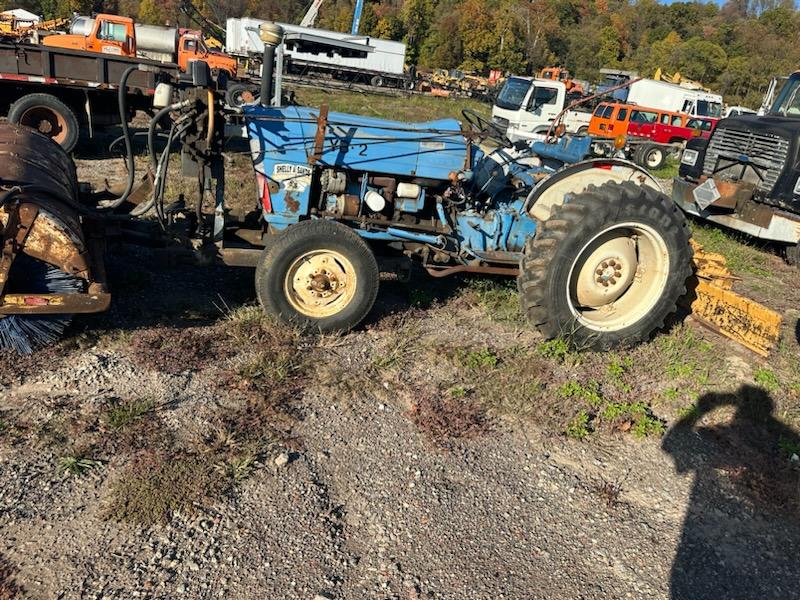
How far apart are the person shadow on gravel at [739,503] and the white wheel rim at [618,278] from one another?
0.93 metres

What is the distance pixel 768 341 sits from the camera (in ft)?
16.6

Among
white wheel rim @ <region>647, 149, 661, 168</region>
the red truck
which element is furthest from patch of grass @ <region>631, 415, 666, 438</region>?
the red truck

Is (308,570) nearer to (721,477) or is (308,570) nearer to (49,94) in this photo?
(721,477)

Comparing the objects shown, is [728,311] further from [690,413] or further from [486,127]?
[486,127]

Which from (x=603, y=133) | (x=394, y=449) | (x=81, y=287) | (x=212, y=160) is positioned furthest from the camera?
(x=603, y=133)

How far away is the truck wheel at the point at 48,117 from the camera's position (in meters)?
10.4

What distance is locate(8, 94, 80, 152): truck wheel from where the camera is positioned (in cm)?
1038

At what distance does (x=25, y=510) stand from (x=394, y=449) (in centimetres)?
191

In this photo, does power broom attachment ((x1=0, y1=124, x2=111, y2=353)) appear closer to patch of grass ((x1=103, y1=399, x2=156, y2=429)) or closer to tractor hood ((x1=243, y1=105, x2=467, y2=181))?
patch of grass ((x1=103, y1=399, x2=156, y2=429))

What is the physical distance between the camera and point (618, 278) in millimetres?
5195

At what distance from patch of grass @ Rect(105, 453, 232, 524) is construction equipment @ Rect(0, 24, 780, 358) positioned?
4.79 feet

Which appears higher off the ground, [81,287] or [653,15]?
[653,15]

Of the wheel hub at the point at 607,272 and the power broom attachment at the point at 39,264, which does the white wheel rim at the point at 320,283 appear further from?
the wheel hub at the point at 607,272

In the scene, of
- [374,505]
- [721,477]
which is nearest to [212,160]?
[374,505]
